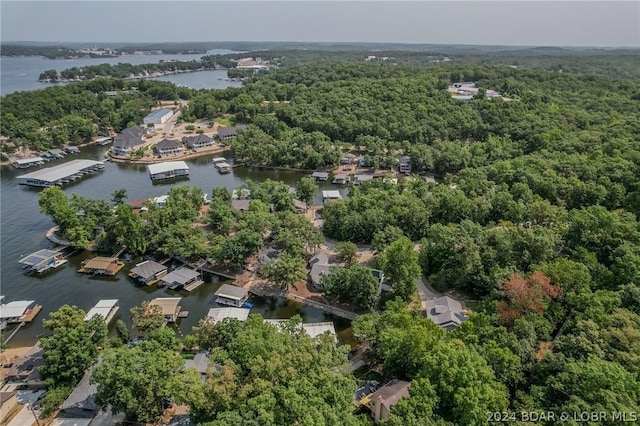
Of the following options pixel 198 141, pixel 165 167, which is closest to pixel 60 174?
pixel 165 167

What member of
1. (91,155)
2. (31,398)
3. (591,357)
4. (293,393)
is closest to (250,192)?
(31,398)

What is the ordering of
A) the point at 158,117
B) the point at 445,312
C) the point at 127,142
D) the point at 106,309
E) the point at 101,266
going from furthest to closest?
the point at 158,117 → the point at 127,142 → the point at 101,266 → the point at 106,309 → the point at 445,312

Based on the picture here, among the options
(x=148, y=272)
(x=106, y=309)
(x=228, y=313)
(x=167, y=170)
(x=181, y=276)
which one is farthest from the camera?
(x=167, y=170)

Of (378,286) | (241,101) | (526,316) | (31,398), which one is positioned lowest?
(31,398)

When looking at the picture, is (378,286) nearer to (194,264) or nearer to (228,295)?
(228,295)

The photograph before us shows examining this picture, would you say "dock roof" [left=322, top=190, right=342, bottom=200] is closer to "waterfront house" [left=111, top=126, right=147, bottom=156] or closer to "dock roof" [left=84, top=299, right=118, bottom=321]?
"dock roof" [left=84, top=299, right=118, bottom=321]

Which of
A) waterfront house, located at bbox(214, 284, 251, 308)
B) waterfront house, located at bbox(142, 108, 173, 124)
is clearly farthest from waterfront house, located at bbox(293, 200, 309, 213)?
waterfront house, located at bbox(142, 108, 173, 124)

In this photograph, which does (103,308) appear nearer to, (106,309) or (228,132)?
(106,309)
